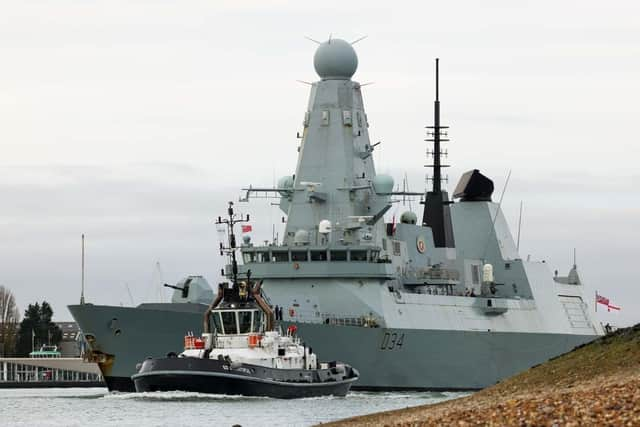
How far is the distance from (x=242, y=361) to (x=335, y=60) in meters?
16.2

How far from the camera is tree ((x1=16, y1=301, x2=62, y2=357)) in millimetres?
109475

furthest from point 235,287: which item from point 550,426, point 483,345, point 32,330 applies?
point 32,330

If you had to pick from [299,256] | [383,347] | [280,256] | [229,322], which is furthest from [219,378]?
[280,256]

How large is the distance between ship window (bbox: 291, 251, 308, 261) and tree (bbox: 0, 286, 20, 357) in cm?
5670

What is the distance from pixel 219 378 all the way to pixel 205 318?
3644 millimetres

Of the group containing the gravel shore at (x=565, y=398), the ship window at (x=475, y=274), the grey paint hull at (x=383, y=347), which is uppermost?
the ship window at (x=475, y=274)

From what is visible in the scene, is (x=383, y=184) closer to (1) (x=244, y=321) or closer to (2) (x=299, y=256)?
(2) (x=299, y=256)

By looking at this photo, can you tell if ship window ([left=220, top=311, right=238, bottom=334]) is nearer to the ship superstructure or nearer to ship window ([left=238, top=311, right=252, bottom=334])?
ship window ([left=238, top=311, right=252, bottom=334])

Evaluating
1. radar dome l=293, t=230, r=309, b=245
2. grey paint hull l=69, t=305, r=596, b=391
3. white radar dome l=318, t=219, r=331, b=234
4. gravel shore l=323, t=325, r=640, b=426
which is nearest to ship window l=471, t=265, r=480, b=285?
grey paint hull l=69, t=305, r=596, b=391

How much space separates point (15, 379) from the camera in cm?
9575

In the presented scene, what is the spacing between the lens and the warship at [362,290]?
53000 millimetres

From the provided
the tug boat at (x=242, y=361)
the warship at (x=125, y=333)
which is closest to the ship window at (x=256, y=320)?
the tug boat at (x=242, y=361)

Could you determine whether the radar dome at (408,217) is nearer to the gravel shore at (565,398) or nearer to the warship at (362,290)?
Result: the warship at (362,290)

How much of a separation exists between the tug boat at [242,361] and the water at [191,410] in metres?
0.40
